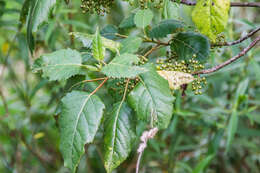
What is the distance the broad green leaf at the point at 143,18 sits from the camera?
0.92 meters

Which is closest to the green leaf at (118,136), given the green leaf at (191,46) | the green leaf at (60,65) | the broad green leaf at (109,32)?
the green leaf at (60,65)

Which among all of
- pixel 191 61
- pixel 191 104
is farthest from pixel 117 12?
pixel 191 61

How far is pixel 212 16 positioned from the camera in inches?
28.6

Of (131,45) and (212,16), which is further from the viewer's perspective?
(131,45)

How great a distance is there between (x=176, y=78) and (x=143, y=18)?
0.95ft

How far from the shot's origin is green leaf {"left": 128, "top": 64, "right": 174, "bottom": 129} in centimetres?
72

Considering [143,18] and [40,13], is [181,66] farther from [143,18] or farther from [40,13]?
[40,13]

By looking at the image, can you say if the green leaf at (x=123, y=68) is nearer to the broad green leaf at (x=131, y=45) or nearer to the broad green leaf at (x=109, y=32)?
the broad green leaf at (x=131, y=45)

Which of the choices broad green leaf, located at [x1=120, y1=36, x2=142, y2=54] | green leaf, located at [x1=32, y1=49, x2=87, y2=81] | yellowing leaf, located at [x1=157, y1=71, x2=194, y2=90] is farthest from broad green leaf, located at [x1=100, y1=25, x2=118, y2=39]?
yellowing leaf, located at [x1=157, y1=71, x2=194, y2=90]

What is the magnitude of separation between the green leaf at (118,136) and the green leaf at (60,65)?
16cm

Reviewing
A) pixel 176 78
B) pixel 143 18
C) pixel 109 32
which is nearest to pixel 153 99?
pixel 176 78

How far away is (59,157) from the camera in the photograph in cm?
262

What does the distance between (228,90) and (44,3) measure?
5.96 feet

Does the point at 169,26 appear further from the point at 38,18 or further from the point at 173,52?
the point at 38,18
